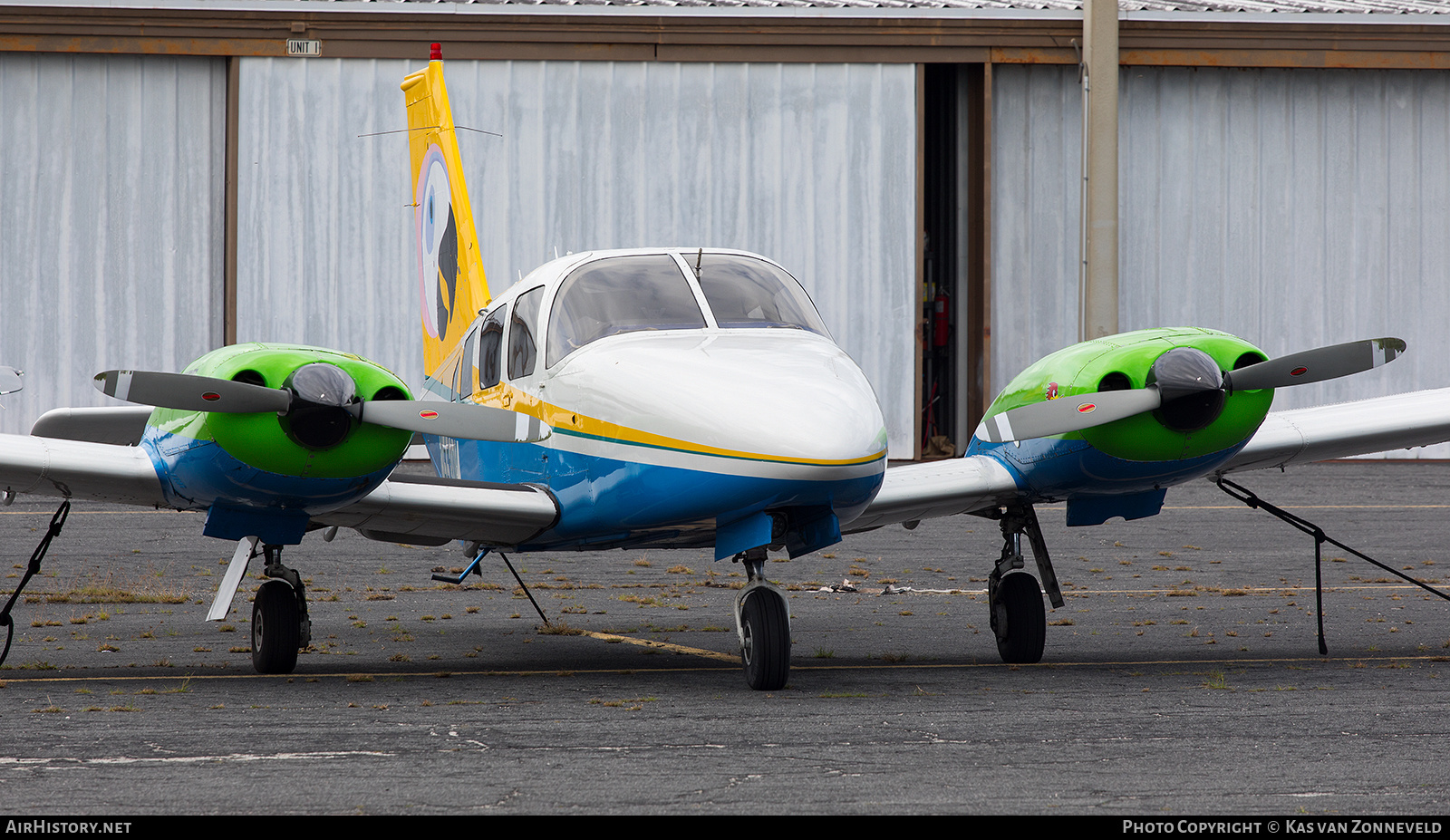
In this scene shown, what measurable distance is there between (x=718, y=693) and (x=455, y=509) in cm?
187

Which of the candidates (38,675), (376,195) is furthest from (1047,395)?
(376,195)

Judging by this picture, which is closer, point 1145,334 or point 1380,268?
point 1145,334

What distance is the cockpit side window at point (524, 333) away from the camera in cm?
929

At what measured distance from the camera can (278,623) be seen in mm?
9031

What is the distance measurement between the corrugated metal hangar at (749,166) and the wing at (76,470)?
1450 cm

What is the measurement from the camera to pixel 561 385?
8.73 m

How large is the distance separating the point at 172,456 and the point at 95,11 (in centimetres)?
1641

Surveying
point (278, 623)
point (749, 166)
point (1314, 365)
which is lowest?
point (278, 623)

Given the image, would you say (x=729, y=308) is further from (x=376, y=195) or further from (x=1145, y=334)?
(x=376, y=195)

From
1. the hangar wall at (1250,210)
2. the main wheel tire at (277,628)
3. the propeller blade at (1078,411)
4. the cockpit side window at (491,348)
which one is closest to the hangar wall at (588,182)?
the hangar wall at (1250,210)

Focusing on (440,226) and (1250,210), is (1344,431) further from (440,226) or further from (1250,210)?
(1250,210)

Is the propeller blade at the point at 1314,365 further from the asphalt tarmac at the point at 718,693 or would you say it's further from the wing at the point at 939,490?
the asphalt tarmac at the point at 718,693

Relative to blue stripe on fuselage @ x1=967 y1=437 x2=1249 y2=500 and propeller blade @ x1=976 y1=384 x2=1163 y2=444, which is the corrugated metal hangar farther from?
propeller blade @ x1=976 y1=384 x2=1163 y2=444

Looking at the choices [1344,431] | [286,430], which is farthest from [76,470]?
[1344,431]
